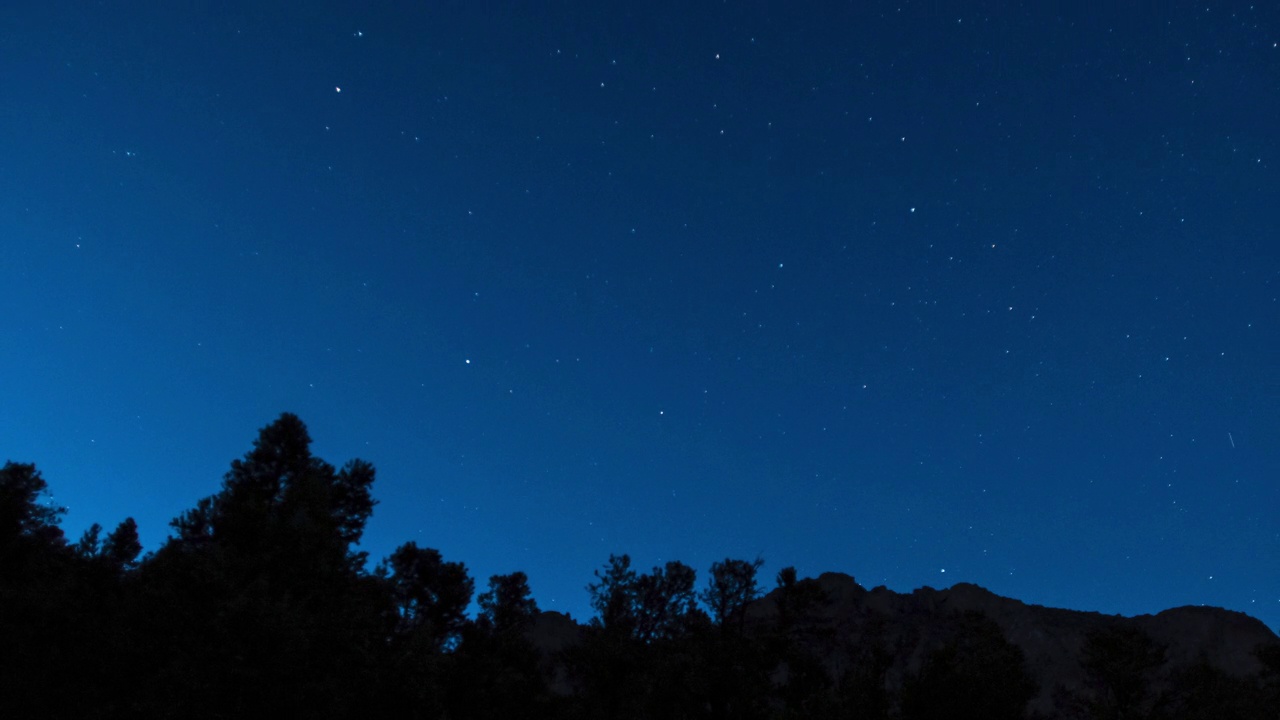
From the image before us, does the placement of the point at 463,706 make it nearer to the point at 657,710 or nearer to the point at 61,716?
the point at 657,710

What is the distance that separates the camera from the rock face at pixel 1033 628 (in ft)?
501

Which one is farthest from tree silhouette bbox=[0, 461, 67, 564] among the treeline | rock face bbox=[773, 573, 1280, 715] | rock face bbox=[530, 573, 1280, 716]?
rock face bbox=[773, 573, 1280, 715]

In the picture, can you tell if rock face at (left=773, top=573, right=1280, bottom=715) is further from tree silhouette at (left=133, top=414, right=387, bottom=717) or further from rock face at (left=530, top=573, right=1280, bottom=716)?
tree silhouette at (left=133, top=414, right=387, bottom=717)

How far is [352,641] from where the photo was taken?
99.4 feet

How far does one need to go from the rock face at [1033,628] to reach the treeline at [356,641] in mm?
100093

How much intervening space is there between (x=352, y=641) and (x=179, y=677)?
574 centimetres

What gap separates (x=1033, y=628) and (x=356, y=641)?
17540 cm

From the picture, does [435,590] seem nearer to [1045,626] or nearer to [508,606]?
[508,606]

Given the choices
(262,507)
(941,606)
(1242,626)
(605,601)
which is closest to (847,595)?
(941,606)

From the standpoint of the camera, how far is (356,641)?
30.5 m

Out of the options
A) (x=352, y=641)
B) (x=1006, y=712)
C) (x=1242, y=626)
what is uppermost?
(x=1242, y=626)

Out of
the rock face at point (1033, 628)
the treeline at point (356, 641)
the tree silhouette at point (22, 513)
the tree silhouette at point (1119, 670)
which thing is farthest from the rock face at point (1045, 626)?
the tree silhouette at point (22, 513)

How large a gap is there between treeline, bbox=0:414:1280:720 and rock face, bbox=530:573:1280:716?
328ft

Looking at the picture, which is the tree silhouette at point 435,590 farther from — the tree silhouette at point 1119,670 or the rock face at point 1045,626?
the rock face at point 1045,626
